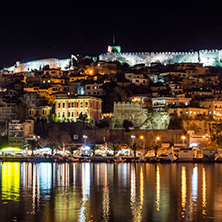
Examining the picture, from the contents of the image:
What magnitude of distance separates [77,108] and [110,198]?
3714cm

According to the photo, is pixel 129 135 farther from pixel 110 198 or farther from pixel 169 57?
pixel 169 57

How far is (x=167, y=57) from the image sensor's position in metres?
85.9

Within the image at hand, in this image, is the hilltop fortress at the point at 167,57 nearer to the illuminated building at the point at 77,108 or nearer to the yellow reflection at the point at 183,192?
the illuminated building at the point at 77,108

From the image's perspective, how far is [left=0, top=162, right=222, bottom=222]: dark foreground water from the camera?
58.2 feet

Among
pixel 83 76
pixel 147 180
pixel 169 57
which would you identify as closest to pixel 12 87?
pixel 83 76

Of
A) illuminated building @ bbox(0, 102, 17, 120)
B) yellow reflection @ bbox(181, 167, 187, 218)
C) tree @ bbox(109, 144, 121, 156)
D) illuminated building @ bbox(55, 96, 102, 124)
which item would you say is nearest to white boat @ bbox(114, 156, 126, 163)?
tree @ bbox(109, 144, 121, 156)

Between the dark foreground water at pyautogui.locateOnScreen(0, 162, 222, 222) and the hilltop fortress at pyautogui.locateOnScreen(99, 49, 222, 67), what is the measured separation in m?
54.4

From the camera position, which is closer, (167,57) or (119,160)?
(119,160)

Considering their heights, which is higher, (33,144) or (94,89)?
(94,89)

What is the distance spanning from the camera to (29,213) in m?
18.2

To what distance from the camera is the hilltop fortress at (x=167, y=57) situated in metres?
85.1

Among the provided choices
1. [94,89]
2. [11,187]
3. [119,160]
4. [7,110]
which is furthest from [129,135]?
[11,187]

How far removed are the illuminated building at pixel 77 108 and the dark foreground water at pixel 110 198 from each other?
26.3 metres

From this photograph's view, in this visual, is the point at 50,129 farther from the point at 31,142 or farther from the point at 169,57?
the point at 169,57
